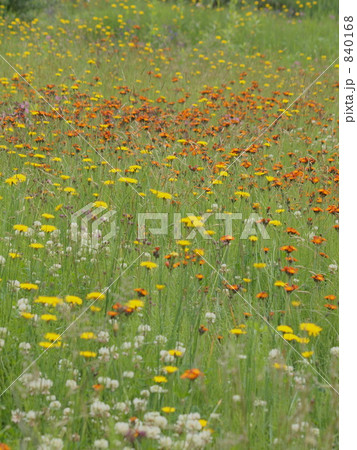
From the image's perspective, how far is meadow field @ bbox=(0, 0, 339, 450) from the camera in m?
1.96

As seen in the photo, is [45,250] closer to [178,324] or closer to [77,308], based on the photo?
[77,308]

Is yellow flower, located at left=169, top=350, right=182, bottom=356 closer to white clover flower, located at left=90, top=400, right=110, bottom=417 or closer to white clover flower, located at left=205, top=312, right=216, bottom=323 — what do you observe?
white clover flower, located at left=90, top=400, right=110, bottom=417

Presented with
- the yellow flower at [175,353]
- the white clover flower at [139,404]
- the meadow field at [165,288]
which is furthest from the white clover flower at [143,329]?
the white clover flower at [139,404]

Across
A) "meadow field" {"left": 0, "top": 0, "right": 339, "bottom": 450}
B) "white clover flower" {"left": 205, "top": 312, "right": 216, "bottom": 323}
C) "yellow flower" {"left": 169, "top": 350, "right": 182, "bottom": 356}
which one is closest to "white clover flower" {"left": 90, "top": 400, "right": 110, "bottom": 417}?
"meadow field" {"left": 0, "top": 0, "right": 339, "bottom": 450}

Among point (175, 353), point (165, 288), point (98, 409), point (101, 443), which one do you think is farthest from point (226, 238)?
point (101, 443)

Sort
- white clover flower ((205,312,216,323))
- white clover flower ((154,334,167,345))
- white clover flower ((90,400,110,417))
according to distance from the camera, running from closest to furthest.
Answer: white clover flower ((90,400,110,417)) → white clover flower ((154,334,167,345)) → white clover flower ((205,312,216,323))

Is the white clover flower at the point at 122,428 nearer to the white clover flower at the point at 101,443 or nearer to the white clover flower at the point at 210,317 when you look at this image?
the white clover flower at the point at 101,443

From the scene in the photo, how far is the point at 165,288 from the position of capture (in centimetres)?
295

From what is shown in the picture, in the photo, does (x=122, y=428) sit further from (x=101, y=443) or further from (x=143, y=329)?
(x=143, y=329)

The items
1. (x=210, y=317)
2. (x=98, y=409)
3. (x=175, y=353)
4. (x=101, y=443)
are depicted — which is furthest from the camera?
(x=210, y=317)

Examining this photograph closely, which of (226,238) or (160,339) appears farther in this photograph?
(226,238)

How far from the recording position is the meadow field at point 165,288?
1964 mm
